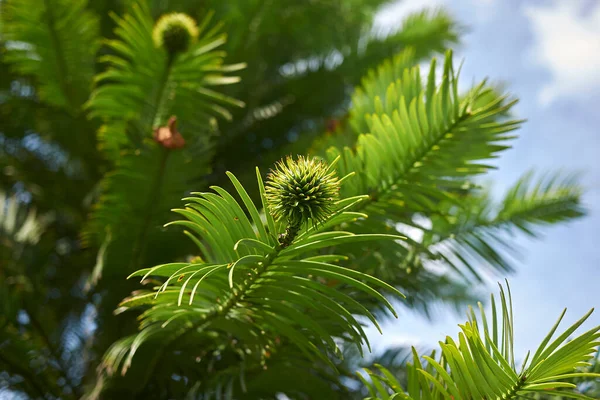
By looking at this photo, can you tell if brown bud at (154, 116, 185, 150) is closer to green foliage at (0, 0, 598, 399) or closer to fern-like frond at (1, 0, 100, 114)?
green foliage at (0, 0, 598, 399)

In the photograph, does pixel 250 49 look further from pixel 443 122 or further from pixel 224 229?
pixel 224 229

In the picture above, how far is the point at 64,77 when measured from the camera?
2.00 m

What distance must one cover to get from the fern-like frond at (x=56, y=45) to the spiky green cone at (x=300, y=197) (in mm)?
1437

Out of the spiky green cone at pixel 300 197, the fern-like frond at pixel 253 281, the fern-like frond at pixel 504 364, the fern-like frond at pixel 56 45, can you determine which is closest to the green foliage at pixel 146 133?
the fern-like frond at pixel 56 45

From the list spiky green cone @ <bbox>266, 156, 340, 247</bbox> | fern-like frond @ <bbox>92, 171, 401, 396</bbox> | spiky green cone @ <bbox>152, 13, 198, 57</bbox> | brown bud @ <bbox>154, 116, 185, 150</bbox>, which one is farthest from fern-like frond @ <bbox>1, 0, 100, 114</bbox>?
spiky green cone @ <bbox>266, 156, 340, 247</bbox>

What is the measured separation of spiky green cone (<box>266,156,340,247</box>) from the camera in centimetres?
84

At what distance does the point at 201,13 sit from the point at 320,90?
67 centimetres

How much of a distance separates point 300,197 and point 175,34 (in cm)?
97

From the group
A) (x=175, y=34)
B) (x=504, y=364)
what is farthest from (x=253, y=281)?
(x=175, y=34)

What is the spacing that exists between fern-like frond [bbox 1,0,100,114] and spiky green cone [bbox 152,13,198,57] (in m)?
0.50

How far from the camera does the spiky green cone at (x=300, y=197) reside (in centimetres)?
84

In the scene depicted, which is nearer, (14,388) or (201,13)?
(14,388)

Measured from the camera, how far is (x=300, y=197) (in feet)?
2.78

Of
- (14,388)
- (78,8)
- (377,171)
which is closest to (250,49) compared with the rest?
(78,8)
